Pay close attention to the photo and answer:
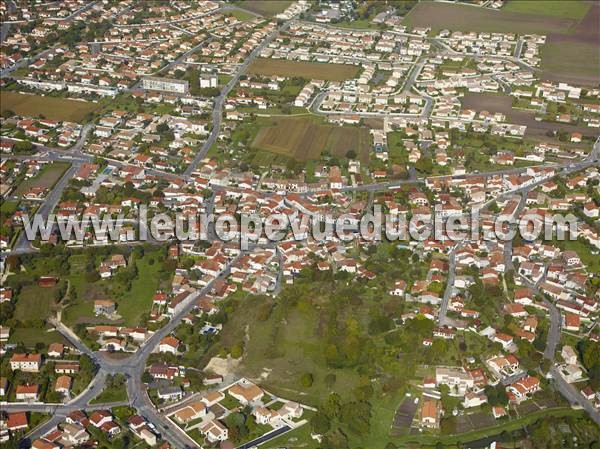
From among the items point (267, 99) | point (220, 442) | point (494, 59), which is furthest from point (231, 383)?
point (494, 59)

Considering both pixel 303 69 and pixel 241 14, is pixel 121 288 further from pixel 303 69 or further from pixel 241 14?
pixel 241 14

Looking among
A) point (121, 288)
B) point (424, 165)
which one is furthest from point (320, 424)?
point (424, 165)

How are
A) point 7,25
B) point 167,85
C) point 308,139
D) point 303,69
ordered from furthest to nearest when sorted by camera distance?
1. point 7,25
2. point 303,69
3. point 167,85
4. point 308,139

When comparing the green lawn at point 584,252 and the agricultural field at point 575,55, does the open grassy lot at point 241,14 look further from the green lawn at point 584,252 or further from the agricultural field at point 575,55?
the green lawn at point 584,252

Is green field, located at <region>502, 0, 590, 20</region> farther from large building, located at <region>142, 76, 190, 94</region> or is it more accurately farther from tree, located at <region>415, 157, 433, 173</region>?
tree, located at <region>415, 157, 433, 173</region>

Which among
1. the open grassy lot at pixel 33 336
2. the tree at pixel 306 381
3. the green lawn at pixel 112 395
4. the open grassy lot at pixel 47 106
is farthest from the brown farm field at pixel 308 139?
the green lawn at pixel 112 395

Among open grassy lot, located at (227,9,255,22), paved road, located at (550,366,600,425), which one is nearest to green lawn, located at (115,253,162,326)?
paved road, located at (550,366,600,425)

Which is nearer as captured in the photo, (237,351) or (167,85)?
(237,351)
